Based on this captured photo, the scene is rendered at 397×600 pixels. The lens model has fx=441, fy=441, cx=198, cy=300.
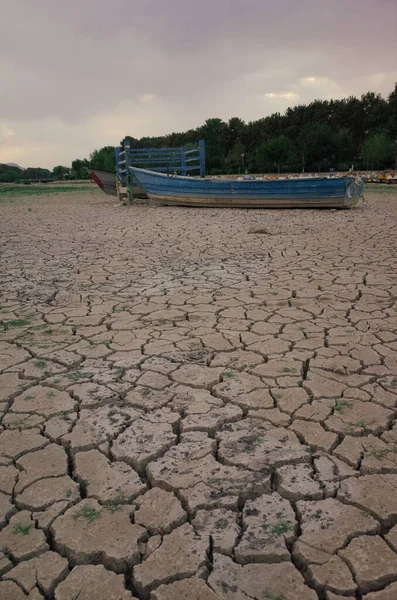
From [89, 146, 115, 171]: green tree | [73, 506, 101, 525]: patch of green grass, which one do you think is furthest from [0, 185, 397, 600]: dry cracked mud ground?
[89, 146, 115, 171]: green tree

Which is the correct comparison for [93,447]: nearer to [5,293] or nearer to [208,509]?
[208,509]

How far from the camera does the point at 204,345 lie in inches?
131

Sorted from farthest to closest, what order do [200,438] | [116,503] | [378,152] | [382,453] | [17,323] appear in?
[378,152]
[17,323]
[200,438]
[382,453]
[116,503]

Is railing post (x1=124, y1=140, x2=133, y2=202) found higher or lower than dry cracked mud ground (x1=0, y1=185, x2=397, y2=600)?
higher

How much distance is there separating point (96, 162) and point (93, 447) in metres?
60.2

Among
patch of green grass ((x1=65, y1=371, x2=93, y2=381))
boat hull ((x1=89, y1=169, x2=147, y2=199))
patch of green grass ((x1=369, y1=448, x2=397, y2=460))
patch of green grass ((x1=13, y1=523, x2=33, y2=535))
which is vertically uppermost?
boat hull ((x1=89, y1=169, x2=147, y2=199))

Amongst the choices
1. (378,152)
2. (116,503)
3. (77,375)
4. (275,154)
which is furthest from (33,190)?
(275,154)

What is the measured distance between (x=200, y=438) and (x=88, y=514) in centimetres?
67

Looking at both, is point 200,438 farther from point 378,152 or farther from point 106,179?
point 378,152

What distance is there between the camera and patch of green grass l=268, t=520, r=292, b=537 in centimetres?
165

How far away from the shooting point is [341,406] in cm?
246

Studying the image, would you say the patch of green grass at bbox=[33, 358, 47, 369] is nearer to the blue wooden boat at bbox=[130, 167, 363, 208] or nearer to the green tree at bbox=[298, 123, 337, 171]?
the blue wooden boat at bbox=[130, 167, 363, 208]

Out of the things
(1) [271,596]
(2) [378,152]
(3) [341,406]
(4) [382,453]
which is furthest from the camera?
(2) [378,152]

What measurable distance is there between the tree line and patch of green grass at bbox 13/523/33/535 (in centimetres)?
3772
